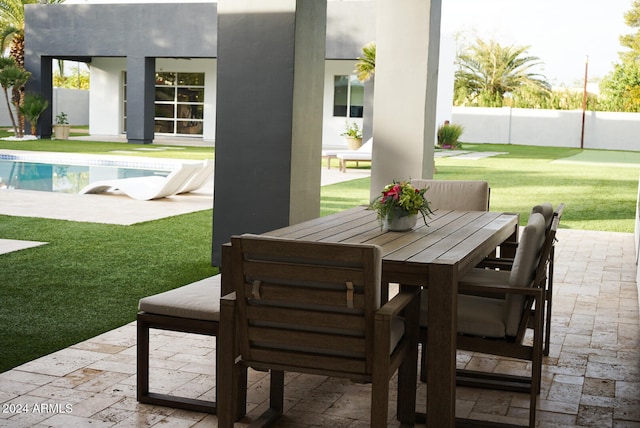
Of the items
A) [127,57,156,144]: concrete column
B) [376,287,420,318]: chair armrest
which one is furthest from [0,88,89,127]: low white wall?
[376,287,420,318]: chair armrest

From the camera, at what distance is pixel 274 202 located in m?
6.03

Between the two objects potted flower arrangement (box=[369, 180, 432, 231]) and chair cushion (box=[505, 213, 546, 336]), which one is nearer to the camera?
chair cushion (box=[505, 213, 546, 336])

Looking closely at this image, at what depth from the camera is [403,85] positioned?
24.1 ft

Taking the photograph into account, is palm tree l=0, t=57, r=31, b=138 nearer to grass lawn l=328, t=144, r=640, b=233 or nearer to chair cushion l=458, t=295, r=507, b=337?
grass lawn l=328, t=144, r=640, b=233

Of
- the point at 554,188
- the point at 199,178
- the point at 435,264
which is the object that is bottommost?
the point at 554,188

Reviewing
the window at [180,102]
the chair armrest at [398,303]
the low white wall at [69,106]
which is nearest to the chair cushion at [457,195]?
the chair armrest at [398,303]

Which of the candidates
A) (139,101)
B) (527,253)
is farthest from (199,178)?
(139,101)

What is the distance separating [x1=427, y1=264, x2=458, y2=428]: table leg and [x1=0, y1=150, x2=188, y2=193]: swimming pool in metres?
10.5

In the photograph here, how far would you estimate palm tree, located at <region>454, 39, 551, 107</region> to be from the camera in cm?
4306

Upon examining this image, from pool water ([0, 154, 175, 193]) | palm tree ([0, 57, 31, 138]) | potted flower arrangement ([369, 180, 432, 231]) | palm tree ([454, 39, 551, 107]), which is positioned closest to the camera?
potted flower arrangement ([369, 180, 432, 231])

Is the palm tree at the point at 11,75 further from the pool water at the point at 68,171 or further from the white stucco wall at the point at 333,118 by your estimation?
the white stucco wall at the point at 333,118

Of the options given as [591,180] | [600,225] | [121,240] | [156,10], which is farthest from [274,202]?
[156,10]

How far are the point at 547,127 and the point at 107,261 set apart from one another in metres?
30.0

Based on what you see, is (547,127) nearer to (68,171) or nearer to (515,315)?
(68,171)
